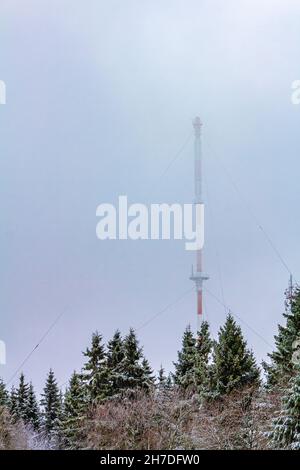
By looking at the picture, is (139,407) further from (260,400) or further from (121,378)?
(121,378)

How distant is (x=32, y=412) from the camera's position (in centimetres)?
2022

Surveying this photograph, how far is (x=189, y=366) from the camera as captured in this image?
2014cm

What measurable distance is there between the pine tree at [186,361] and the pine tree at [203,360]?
26cm

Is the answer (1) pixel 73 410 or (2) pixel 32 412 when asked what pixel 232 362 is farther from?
(2) pixel 32 412

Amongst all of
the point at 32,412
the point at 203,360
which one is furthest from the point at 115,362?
the point at 32,412

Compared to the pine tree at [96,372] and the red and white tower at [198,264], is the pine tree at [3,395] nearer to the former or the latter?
the pine tree at [96,372]

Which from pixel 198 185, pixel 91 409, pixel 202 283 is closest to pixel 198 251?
pixel 202 283

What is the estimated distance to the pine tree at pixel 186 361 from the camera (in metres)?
19.1

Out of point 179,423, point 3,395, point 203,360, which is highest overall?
point 203,360

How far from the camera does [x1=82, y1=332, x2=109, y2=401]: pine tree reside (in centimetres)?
1666

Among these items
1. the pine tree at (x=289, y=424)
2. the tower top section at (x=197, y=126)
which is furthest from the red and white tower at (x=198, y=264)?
the pine tree at (x=289, y=424)

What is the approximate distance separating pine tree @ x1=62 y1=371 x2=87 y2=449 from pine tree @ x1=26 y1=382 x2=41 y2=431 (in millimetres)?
1400

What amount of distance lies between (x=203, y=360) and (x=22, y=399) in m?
5.68

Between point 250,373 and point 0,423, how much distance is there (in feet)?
20.6
